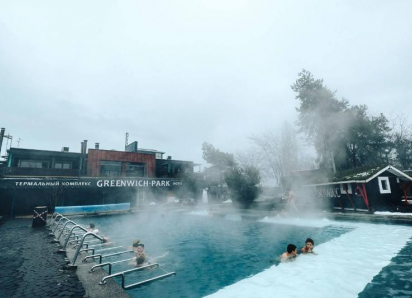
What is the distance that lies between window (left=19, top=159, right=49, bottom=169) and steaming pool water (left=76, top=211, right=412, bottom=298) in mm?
18012

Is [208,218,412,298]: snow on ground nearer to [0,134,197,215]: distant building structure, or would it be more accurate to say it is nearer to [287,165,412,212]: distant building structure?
[287,165,412,212]: distant building structure

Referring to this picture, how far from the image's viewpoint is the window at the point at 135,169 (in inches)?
1170

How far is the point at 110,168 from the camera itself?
92.9ft

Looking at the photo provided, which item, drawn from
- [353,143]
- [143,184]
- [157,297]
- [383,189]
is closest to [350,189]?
[383,189]

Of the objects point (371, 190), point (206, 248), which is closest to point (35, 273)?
point (206, 248)

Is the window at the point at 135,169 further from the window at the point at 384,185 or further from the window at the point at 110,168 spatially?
the window at the point at 384,185

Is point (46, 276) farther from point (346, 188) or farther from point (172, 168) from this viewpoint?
point (172, 168)

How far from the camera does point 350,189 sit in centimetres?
1561

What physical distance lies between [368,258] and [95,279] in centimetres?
864

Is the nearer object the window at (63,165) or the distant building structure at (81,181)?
the distant building structure at (81,181)

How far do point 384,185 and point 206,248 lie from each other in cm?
1364

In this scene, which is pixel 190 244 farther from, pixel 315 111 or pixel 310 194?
pixel 315 111

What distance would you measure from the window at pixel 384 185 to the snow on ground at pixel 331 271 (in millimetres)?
5529

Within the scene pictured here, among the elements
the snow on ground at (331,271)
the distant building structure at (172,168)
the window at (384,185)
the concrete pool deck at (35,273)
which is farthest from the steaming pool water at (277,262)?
the distant building structure at (172,168)
